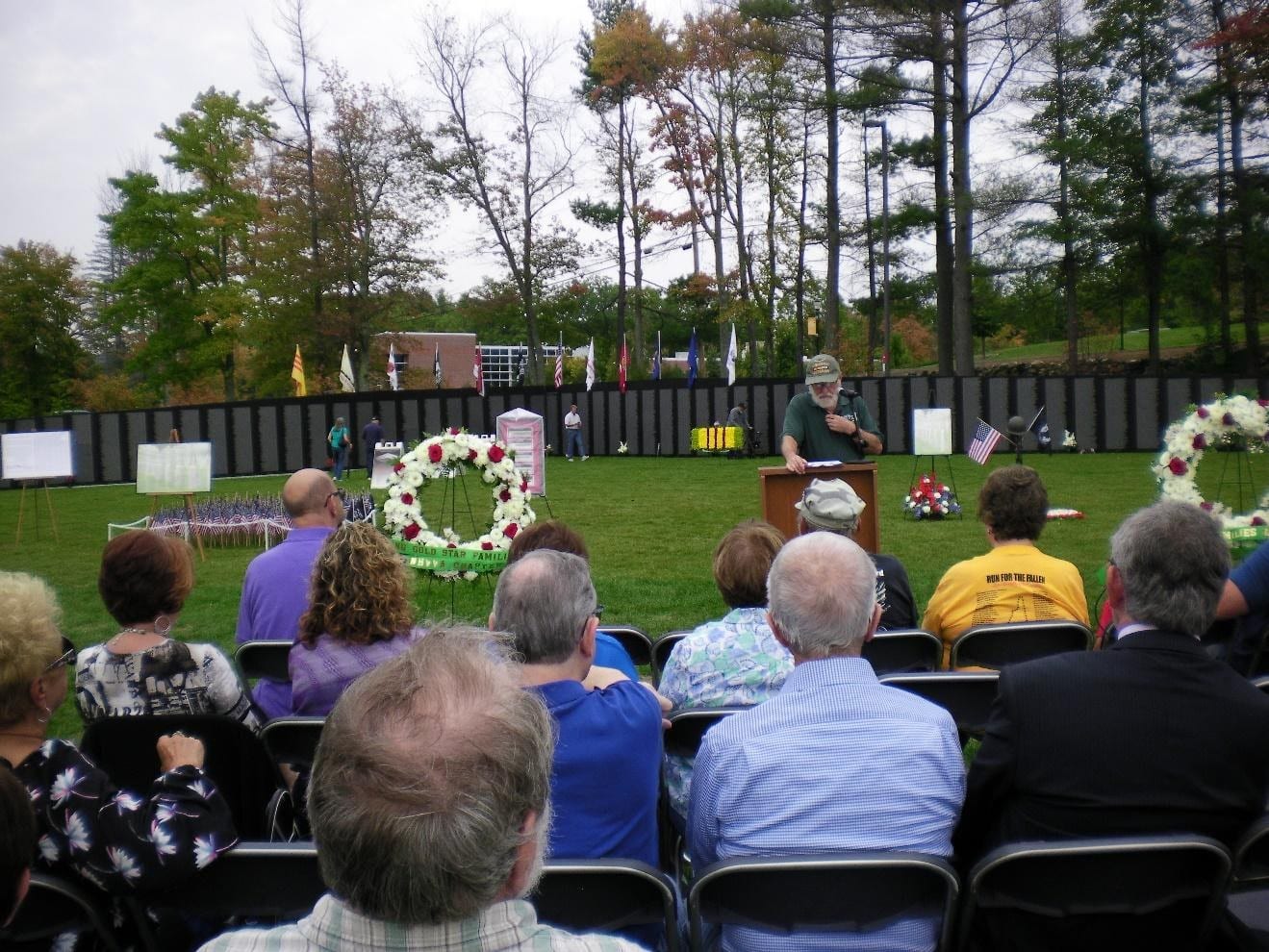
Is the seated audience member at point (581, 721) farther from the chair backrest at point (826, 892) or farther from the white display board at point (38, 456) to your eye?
the white display board at point (38, 456)

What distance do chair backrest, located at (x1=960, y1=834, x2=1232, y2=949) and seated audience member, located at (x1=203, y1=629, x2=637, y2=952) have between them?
3.83 feet

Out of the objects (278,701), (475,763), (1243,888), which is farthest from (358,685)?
(278,701)

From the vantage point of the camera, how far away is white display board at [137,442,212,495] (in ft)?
41.0

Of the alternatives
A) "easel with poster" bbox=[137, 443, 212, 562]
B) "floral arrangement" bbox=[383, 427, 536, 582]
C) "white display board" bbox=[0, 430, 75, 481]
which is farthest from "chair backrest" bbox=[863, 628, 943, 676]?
"white display board" bbox=[0, 430, 75, 481]

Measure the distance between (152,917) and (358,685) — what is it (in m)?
1.33

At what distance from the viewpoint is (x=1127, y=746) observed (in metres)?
2.25

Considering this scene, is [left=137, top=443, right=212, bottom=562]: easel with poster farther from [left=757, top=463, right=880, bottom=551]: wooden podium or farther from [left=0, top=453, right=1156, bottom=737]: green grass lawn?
[left=757, top=463, right=880, bottom=551]: wooden podium

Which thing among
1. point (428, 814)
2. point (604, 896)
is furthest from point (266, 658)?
point (428, 814)

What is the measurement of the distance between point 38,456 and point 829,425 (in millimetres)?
12918

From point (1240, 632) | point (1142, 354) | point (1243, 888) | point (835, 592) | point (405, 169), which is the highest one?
point (405, 169)

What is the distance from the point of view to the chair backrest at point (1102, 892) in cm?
206

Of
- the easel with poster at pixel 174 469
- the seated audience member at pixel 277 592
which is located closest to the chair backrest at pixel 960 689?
the seated audience member at pixel 277 592

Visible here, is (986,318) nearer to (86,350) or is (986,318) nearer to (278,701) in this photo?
(86,350)

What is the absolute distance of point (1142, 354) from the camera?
128 ft
